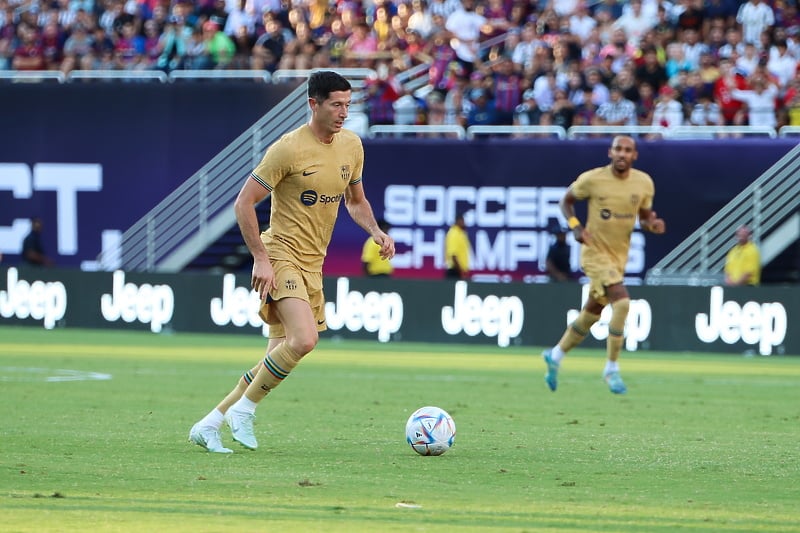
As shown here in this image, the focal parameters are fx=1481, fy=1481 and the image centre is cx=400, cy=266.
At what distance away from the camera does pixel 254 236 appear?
9.66m

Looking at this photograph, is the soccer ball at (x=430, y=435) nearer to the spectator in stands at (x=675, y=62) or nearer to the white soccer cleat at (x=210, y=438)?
the white soccer cleat at (x=210, y=438)

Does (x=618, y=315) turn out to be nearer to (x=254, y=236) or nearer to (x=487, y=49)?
(x=254, y=236)

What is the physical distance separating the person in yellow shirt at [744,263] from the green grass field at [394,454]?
5.84 metres

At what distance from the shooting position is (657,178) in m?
26.9

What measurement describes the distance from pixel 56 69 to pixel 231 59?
4470 mm

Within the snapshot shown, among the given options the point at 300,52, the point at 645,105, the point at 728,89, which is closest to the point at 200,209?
the point at 300,52

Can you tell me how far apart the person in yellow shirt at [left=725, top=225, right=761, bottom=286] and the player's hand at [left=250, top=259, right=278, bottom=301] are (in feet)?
54.7

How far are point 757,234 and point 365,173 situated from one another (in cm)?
769

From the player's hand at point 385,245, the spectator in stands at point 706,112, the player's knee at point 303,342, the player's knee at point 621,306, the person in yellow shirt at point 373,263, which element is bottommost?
the player's knee at point 303,342

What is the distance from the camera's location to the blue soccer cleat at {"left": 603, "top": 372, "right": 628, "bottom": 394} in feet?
52.4

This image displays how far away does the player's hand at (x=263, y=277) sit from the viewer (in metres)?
9.66

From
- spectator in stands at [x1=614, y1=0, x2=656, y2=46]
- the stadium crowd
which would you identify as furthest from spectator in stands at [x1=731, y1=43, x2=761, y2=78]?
spectator in stands at [x1=614, y1=0, x2=656, y2=46]

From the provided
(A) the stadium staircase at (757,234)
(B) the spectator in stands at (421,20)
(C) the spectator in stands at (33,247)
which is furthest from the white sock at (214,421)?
(C) the spectator in stands at (33,247)

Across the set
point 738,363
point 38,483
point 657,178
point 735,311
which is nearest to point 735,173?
point 657,178
